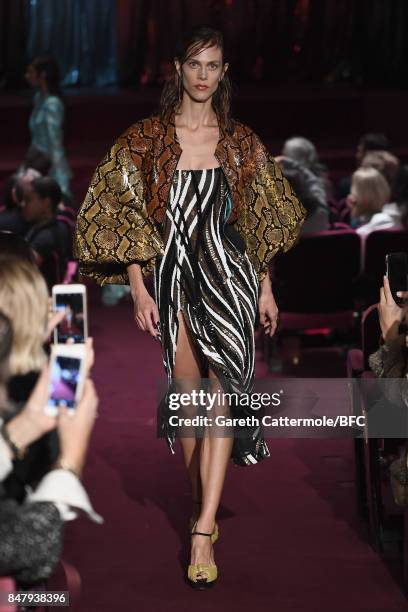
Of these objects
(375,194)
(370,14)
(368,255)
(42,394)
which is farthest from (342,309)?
(370,14)

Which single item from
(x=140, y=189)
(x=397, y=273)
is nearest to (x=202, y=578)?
(x=397, y=273)

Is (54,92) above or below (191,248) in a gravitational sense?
below

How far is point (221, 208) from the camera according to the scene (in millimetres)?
3709

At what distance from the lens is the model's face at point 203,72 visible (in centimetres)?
362

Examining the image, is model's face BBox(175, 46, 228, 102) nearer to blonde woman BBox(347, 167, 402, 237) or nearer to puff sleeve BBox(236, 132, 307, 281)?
puff sleeve BBox(236, 132, 307, 281)

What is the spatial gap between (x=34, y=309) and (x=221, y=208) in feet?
5.03

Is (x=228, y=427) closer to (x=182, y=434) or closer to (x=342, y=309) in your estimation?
(x=182, y=434)

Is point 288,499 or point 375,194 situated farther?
point 375,194

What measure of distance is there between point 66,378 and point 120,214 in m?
1.41

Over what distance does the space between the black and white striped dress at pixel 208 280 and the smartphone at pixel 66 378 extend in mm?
1372

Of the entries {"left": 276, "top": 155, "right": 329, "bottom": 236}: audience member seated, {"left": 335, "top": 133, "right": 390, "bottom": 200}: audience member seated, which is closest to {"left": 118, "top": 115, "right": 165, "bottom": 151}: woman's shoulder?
{"left": 276, "top": 155, "right": 329, "bottom": 236}: audience member seated

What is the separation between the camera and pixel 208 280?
372 cm

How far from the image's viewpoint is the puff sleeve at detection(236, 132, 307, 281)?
3.80 meters

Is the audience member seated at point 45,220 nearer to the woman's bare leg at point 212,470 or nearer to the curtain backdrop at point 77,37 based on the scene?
the woman's bare leg at point 212,470
